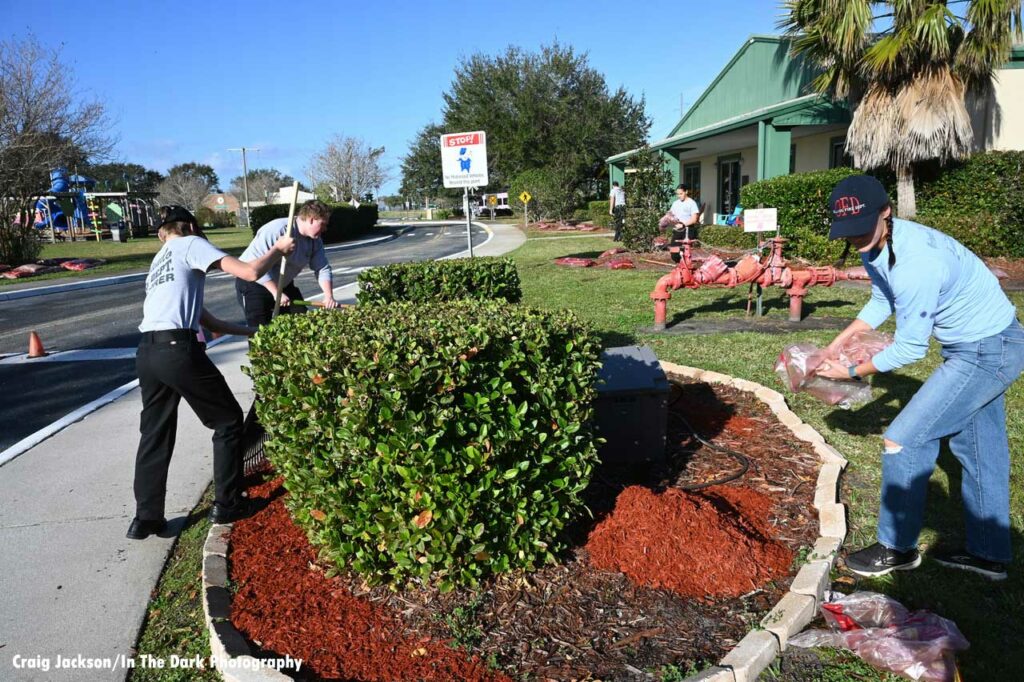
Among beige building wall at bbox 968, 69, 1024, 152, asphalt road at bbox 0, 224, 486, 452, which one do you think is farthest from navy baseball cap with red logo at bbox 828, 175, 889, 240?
beige building wall at bbox 968, 69, 1024, 152

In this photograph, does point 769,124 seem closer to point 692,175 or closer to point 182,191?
point 692,175

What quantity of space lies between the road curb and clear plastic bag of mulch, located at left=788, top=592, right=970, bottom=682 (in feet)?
0.22

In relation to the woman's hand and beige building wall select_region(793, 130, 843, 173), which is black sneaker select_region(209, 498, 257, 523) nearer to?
the woman's hand

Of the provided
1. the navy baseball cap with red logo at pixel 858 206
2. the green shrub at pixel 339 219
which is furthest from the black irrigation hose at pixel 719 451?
the green shrub at pixel 339 219

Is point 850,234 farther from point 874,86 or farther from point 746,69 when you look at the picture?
point 746,69

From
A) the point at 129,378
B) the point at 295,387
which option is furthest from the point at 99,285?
the point at 295,387

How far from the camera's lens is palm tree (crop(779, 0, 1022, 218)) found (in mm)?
12414

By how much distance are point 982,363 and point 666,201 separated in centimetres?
1513

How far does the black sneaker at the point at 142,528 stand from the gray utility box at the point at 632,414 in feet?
8.02

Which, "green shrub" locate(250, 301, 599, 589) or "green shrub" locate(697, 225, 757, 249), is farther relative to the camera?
"green shrub" locate(697, 225, 757, 249)

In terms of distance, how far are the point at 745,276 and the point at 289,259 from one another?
5118 mm

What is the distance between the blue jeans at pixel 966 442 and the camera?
2955mm

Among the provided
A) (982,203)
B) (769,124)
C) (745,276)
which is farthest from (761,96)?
(745,276)

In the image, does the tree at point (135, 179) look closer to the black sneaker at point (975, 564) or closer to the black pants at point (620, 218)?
the black pants at point (620, 218)
